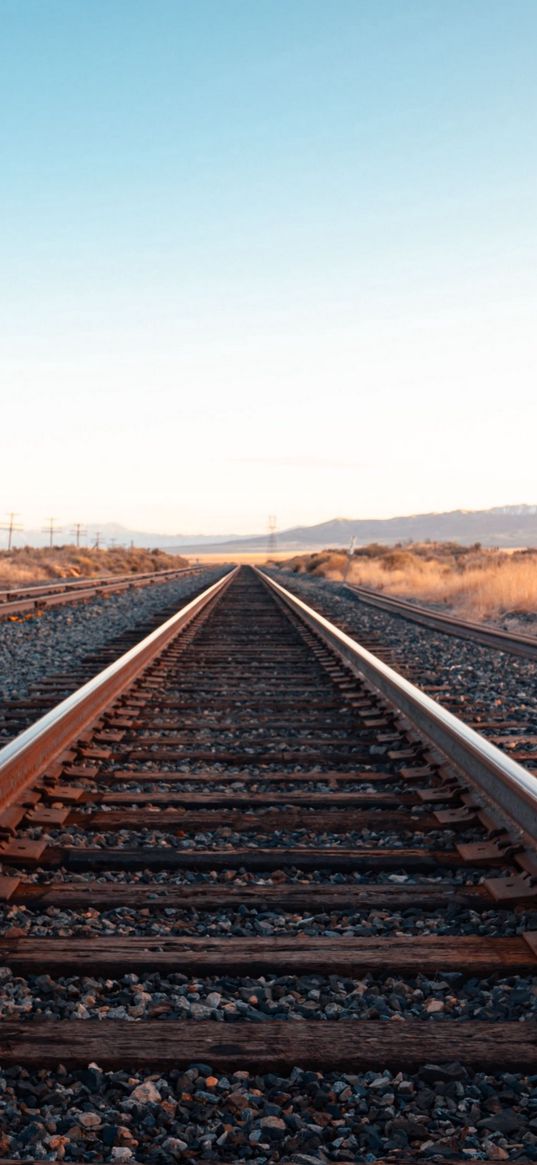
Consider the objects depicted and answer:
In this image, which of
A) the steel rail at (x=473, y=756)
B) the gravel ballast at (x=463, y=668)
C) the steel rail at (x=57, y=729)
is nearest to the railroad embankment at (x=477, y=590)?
the gravel ballast at (x=463, y=668)

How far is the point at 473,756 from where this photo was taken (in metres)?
4.24

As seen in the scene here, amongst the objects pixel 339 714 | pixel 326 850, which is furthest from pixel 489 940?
pixel 339 714

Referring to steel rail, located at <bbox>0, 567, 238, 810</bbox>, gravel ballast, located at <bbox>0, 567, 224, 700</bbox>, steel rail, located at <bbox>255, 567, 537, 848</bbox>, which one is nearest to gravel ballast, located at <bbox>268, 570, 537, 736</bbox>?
steel rail, located at <bbox>255, 567, 537, 848</bbox>

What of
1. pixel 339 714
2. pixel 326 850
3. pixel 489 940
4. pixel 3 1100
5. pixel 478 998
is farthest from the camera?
pixel 339 714

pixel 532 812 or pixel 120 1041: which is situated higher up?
pixel 532 812

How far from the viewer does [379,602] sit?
2159 centimetres

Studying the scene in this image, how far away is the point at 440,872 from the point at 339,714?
3282 mm

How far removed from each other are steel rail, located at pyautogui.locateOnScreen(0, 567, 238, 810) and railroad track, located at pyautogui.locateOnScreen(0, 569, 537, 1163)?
0.08 feet

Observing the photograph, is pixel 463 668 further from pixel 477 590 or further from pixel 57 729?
pixel 477 590

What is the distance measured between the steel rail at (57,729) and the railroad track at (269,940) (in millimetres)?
23

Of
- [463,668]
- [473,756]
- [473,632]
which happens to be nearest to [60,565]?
[473,632]

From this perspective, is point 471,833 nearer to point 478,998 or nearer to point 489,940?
point 489,940

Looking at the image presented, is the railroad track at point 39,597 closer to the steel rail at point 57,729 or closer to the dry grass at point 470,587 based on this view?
the dry grass at point 470,587

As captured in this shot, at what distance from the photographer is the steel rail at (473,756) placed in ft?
11.5
